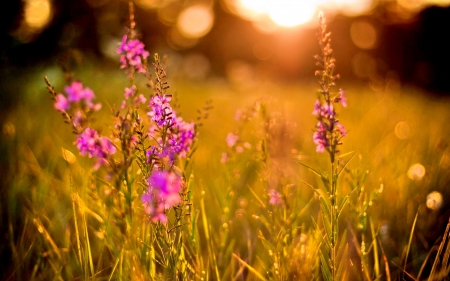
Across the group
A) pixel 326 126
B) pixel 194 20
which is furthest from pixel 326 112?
pixel 194 20

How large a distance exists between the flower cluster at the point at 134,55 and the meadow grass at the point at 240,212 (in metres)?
0.15

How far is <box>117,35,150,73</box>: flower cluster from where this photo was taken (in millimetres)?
1581

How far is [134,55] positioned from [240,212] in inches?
53.3

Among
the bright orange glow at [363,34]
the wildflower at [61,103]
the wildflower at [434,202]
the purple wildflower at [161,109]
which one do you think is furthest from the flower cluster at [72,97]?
the bright orange glow at [363,34]

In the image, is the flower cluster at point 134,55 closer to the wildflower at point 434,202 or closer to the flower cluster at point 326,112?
the flower cluster at point 326,112

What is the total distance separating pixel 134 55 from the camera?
1640mm

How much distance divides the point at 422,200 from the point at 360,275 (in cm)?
100

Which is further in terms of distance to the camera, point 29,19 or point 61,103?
point 29,19

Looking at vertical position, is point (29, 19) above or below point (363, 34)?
below

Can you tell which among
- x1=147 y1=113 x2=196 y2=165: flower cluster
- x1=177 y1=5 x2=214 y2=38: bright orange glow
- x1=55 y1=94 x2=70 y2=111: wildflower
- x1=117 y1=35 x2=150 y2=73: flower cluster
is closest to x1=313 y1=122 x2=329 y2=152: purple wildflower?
x1=147 y1=113 x2=196 y2=165: flower cluster

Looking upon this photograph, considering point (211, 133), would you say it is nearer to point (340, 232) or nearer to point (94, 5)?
point (340, 232)

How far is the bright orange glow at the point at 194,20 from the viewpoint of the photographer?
3428cm

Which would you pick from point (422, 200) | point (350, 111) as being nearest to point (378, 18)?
point (350, 111)

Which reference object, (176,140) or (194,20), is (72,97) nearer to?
(176,140)
